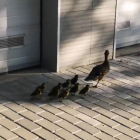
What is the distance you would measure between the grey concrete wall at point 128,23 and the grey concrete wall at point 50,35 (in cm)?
206

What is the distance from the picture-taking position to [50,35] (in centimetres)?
893

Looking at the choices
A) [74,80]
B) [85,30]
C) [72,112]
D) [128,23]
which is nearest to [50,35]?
[85,30]

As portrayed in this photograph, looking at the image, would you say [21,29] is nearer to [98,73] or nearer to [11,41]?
[11,41]

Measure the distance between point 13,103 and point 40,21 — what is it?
214cm

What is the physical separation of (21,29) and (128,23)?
3.00 metres

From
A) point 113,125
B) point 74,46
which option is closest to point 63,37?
point 74,46

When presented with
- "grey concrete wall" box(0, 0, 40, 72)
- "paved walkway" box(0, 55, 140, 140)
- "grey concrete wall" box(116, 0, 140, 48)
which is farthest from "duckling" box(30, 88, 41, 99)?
"grey concrete wall" box(116, 0, 140, 48)

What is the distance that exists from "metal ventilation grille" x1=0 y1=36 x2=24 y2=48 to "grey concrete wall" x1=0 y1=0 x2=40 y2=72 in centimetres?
7

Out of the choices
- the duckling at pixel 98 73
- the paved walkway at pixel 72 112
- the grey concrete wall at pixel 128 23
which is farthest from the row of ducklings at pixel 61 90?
the grey concrete wall at pixel 128 23

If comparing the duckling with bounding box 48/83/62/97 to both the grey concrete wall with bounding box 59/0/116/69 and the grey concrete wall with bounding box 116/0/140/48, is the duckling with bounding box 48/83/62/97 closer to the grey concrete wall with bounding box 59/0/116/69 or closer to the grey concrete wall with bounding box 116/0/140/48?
the grey concrete wall with bounding box 59/0/116/69

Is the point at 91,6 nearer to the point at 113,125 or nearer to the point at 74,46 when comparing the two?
the point at 74,46

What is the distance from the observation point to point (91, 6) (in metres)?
9.16

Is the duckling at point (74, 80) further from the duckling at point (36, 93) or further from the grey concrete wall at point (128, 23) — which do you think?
the grey concrete wall at point (128, 23)

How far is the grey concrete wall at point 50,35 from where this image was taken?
344 inches
